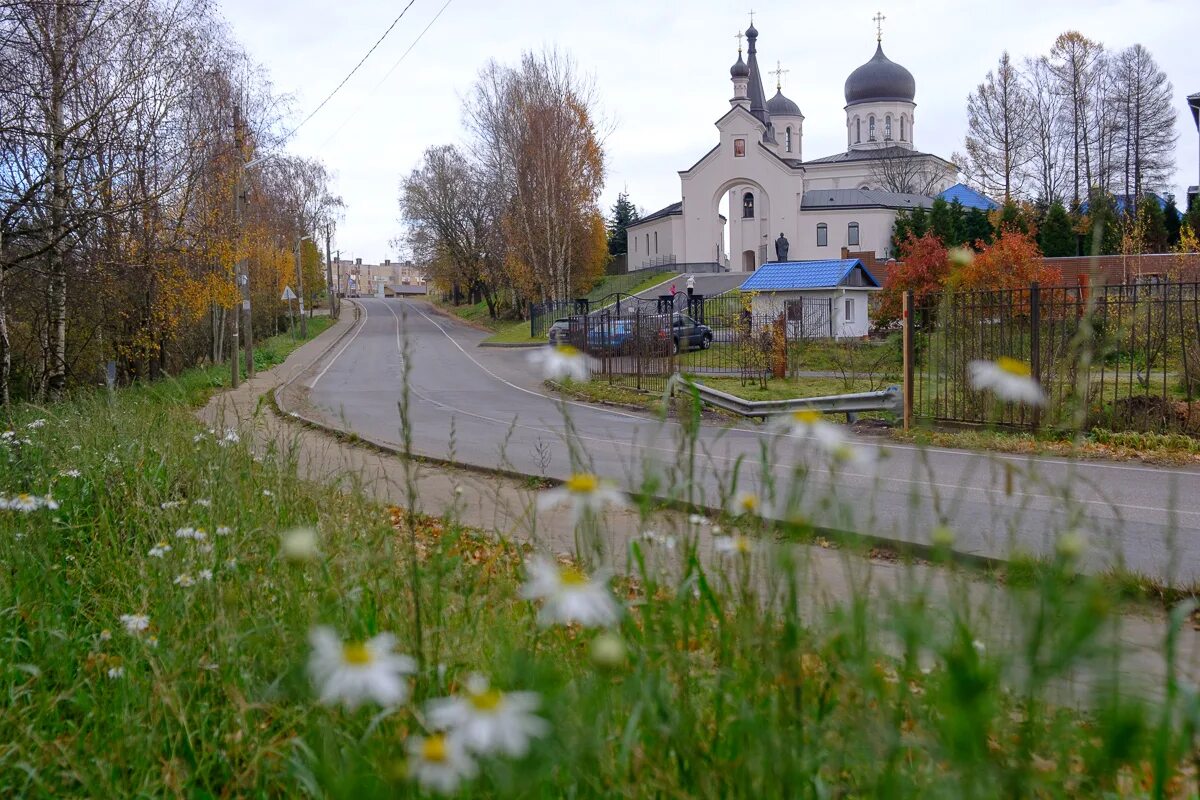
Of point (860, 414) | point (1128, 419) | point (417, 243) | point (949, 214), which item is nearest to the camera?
point (1128, 419)

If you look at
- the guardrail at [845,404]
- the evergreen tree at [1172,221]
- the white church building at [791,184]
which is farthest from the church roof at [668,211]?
the guardrail at [845,404]

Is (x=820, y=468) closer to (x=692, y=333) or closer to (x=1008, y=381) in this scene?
(x=1008, y=381)

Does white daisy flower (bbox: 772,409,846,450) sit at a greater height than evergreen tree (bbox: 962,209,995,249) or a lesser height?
lesser

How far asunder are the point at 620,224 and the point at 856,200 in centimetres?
2454

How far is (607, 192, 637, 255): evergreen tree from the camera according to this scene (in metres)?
95.8

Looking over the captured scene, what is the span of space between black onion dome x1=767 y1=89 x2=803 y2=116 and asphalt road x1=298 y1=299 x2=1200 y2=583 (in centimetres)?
6676

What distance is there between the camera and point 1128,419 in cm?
1533

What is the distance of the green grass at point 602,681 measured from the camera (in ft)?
6.11

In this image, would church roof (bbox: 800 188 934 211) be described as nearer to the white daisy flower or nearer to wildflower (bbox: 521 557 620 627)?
the white daisy flower

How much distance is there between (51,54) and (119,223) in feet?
10.2

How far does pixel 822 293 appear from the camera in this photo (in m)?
38.3

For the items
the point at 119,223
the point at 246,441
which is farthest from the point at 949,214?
the point at 246,441

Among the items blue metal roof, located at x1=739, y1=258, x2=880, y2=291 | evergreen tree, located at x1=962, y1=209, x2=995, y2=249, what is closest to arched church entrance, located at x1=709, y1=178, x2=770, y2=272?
evergreen tree, located at x1=962, y1=209, x2=995, y2=249

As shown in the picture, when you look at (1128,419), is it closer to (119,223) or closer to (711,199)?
(119,223)
